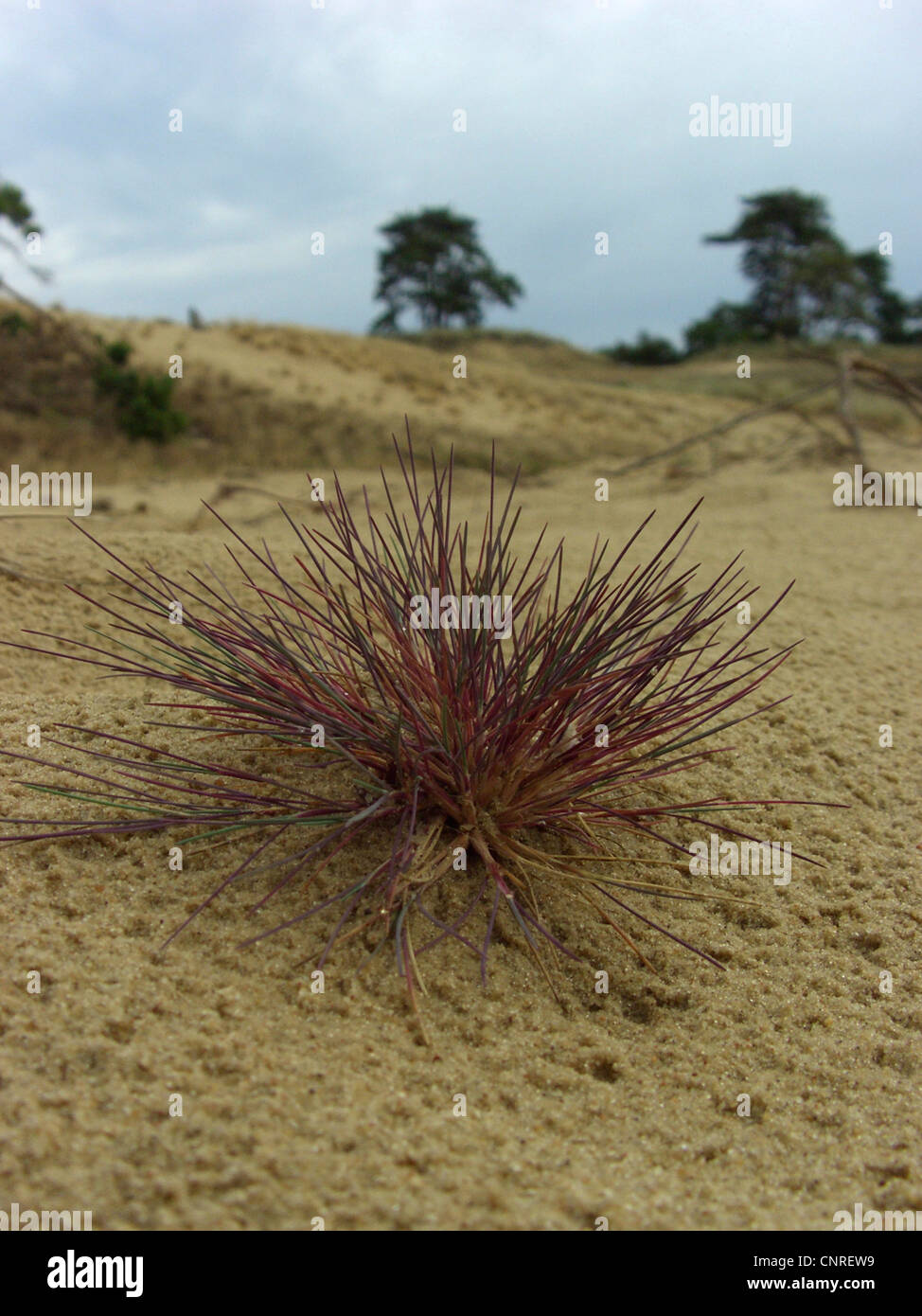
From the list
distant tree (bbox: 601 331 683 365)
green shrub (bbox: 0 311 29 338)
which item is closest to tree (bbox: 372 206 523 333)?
distant tree (bbox: 601 331 683 365)

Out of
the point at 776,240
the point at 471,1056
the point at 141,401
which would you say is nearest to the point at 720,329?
the point at 776,240

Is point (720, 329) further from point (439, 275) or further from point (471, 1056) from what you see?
point (471, 1056)

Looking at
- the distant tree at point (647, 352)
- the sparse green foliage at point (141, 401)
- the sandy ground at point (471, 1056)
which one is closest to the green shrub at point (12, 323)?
the sparse green foliage at point (141, 401)

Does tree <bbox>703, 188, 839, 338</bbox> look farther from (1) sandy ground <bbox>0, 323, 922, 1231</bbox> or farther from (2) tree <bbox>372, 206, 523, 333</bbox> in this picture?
(1) sandy ground <bbox>0, 323, 922, 1231</bbox>

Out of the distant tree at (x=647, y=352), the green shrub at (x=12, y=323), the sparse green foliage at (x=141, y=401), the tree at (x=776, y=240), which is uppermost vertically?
the tree at (x=776, y=240)

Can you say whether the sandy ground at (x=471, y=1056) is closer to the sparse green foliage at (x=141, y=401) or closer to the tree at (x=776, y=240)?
the sparse green foliage at (x=141, y=401)
